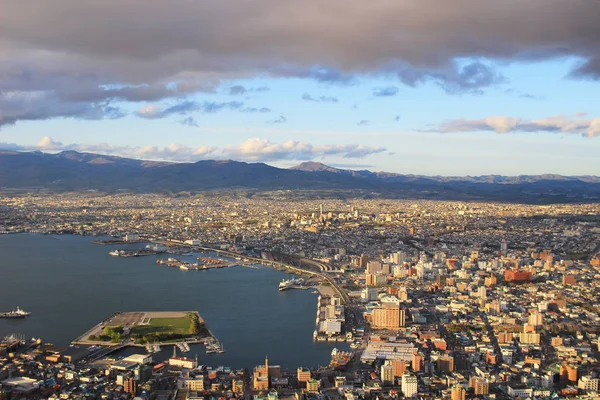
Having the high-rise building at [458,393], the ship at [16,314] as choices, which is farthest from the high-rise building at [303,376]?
the ship at [16,314]

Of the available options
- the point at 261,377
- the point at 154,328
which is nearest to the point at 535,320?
the point at 261,377

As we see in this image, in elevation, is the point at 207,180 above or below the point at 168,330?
above

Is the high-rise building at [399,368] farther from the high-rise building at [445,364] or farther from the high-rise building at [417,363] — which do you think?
the high-rise building at [445,364]

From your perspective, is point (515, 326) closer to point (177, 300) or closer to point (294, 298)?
point (294, 298)

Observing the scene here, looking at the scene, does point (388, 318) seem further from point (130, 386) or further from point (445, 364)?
point (130, 386)

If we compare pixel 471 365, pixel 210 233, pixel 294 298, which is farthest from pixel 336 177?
pixel 471 365
